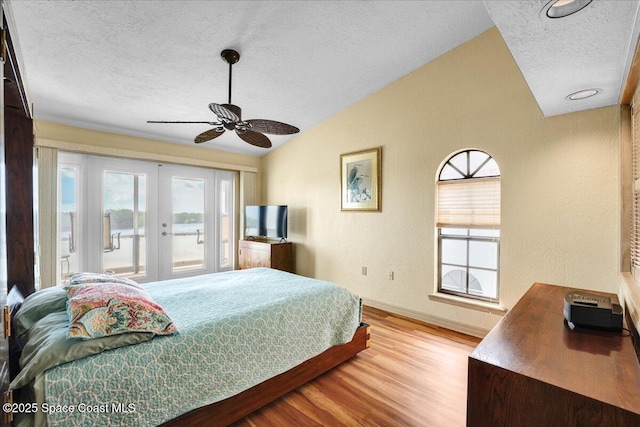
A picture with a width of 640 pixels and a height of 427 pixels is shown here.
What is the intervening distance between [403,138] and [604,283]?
2341mm

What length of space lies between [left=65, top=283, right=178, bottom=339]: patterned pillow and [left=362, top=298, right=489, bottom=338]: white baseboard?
280cm

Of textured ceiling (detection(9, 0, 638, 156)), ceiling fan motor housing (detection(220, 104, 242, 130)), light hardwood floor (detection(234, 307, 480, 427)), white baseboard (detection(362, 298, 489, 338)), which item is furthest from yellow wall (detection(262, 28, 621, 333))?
ceiling fan motor housing (detection(220, 104, 242, 130))

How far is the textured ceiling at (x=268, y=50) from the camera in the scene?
1527 millimetres

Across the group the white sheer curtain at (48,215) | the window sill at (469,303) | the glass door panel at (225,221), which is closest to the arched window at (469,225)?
the window sill at (469,303)

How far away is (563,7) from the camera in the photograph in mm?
1247

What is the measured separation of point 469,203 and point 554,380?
8.31ft

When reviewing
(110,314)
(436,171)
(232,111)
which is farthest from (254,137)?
(436,171)

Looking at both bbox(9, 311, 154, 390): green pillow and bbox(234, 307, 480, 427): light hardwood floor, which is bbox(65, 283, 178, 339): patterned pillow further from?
bbox(234, 307, 480, 427): light hardwood floor

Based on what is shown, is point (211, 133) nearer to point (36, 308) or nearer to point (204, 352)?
point (36, 308)

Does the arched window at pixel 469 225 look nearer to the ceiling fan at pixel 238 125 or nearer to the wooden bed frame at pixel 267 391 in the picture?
the wooden bed frame at pixel 267 391

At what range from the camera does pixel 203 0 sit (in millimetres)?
2188

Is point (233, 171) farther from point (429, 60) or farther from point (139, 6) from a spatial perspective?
point (429, 60)

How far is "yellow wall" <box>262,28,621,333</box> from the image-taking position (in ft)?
8.10

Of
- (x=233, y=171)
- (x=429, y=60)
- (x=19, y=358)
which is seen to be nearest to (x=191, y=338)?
(x=19, y=358)
